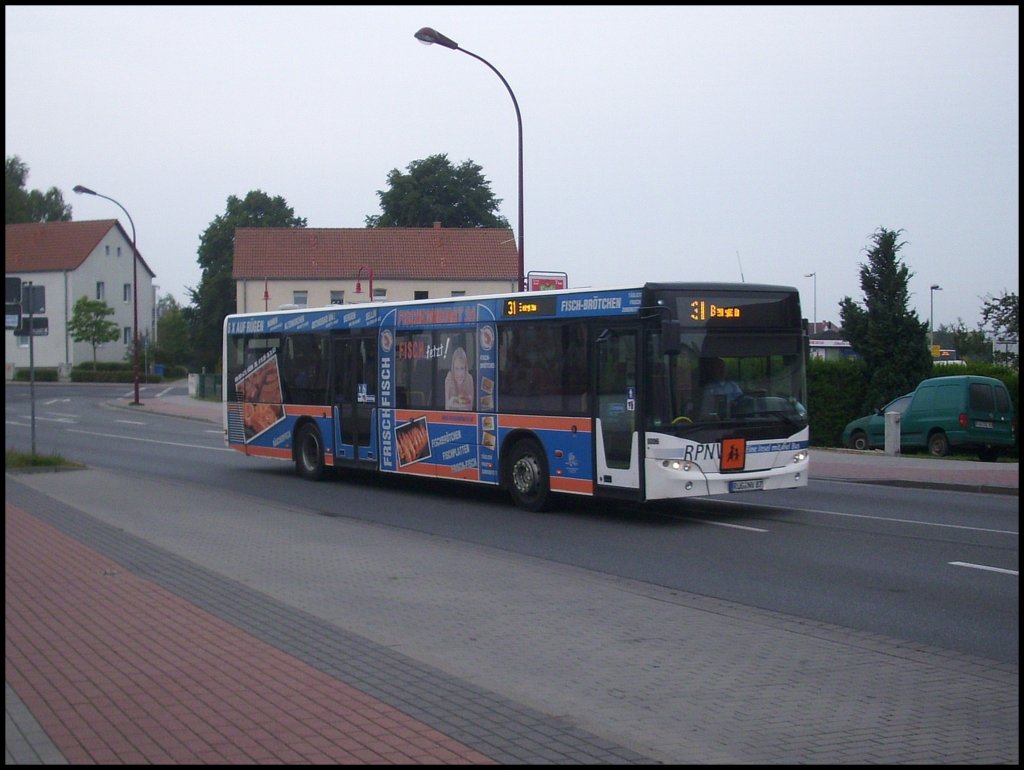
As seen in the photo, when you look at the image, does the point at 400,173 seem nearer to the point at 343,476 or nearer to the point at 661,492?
the point at 343,476

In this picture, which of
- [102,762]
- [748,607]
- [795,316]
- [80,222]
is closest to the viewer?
[102,762]

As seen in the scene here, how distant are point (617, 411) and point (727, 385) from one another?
4.47ft

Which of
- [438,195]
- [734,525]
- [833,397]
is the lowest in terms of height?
[734,525]

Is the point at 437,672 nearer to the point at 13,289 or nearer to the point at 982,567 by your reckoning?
the point at 982,567

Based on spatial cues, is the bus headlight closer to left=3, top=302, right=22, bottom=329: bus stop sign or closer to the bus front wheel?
the bus front wheel

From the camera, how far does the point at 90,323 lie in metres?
75.4

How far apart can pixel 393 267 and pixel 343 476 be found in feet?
155

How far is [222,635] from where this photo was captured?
754cm

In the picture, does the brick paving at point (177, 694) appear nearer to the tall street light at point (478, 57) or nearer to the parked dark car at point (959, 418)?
the tall street light at point (478, 57)

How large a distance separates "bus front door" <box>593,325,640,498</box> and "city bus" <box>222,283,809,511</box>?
0.06ft

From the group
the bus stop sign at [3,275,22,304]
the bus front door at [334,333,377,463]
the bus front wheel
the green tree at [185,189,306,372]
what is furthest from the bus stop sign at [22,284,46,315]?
the green tree at [185,189,306,372]

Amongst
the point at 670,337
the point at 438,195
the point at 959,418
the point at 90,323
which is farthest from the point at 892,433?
the point at 90,323

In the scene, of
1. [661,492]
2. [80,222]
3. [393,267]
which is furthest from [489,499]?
[80,222]

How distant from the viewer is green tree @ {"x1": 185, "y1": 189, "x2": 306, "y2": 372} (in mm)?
84000
